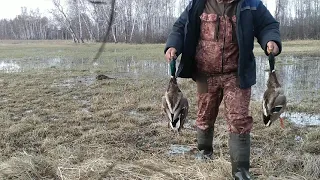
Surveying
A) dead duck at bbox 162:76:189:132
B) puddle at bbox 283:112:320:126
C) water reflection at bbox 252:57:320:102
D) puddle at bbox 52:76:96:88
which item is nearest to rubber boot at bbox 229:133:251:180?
dead duck at bbox 162:76:189:132

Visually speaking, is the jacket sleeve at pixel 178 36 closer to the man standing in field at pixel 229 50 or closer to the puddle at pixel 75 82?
the man standing in field at pixel 229 50

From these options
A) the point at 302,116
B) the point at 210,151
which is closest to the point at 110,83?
the point at 302,116

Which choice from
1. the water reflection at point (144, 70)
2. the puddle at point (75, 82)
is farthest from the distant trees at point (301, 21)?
the puddle at point (75, 82)

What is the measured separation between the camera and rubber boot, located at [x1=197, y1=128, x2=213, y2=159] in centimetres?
420

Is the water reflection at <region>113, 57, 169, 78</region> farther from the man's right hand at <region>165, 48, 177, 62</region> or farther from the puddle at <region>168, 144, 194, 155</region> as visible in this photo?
the man's right hand at <region>165, 48, 177, 62</region>

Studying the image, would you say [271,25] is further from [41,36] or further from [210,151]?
[41,36]

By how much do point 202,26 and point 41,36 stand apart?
318 ft

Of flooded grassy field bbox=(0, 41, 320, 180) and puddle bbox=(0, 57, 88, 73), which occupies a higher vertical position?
puddle bbox=(0, 57, 88, 73)

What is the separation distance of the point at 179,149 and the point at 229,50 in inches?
90.4

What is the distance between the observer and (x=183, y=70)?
388 centimetres

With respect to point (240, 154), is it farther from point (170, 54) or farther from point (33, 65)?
point (33, 65)

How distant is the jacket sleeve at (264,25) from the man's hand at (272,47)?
80 mm

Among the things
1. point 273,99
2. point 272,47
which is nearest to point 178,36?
point 272,47

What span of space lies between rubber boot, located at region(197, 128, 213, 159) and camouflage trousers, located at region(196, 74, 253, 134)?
1.04 ft
